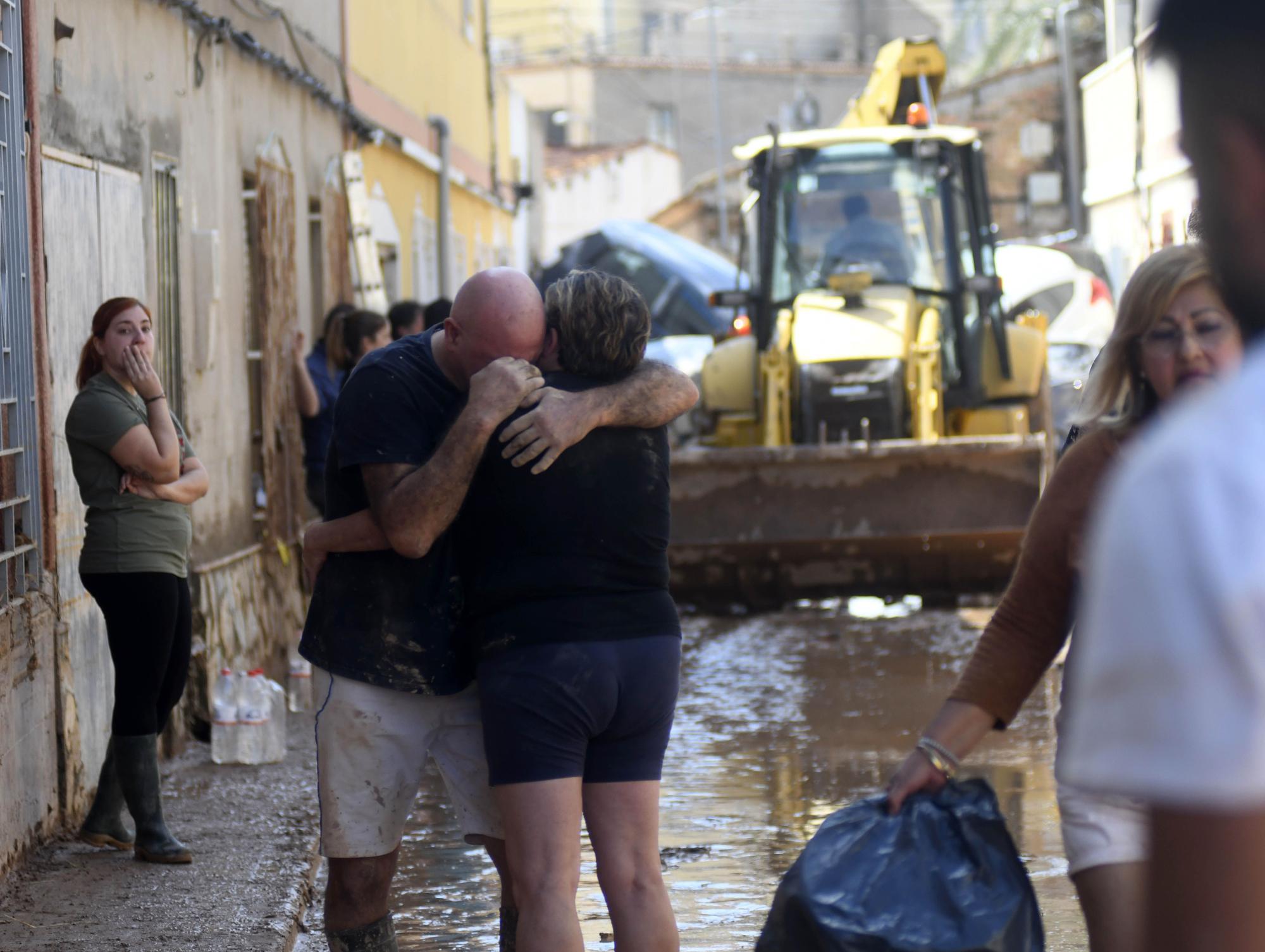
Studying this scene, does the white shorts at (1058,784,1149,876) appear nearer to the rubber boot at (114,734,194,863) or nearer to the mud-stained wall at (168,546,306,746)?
Result: the rubber boot at (114,734,194,863)

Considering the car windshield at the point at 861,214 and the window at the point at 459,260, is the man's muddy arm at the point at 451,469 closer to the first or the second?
the car windshield at the point at 861,214

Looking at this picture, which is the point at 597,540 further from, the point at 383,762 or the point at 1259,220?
the point at 1259,220

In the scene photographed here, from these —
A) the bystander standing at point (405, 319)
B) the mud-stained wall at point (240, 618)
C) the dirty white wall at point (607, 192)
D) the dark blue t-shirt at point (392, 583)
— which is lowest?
the mud-stained wall at point (240, 618)

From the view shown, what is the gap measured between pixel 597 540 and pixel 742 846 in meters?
2.70

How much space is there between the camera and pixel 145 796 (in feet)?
17.7

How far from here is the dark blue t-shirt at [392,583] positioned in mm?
3639

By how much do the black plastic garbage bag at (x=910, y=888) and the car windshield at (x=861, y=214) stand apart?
901 cm

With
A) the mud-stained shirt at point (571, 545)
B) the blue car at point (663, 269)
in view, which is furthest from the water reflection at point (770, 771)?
the blue car at point (663, 269)

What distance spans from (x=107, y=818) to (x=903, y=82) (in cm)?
919

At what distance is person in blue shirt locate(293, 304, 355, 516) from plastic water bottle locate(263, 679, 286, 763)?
5.43ft

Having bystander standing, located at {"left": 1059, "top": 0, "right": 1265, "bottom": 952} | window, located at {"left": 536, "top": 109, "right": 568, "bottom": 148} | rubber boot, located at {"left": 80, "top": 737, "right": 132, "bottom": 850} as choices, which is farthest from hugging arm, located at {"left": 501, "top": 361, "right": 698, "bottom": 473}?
window, located at {"left": 536, "top": 109, "right": 568, "bottom": 148}

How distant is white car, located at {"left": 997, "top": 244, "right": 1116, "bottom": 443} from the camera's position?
18719 mm

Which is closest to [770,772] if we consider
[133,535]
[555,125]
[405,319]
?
[133,535]

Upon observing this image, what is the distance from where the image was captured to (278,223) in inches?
377
